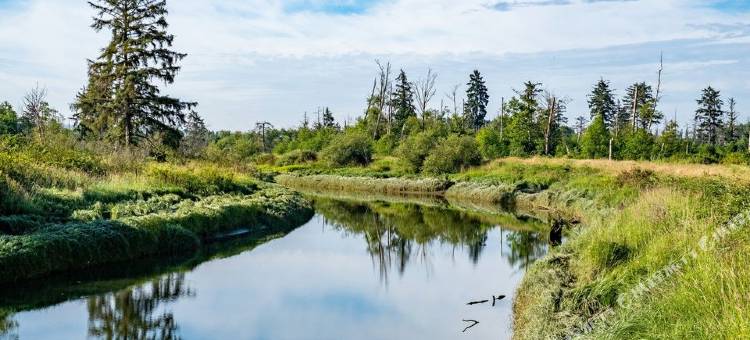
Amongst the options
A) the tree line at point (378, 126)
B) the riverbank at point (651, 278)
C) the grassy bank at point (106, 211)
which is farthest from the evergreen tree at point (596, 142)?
the riverbank at point (651, 278)

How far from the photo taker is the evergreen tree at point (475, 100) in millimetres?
78312

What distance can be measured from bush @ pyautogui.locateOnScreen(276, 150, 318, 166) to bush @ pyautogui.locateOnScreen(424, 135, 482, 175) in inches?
675

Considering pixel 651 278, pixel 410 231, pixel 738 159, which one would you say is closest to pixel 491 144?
pixel 738 159

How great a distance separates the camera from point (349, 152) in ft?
162

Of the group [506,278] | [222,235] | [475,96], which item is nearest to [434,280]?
[506,278]

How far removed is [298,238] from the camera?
1877cm

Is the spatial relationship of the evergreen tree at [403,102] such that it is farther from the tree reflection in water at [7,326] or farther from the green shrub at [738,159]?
the tree reflection in water at [7,326]

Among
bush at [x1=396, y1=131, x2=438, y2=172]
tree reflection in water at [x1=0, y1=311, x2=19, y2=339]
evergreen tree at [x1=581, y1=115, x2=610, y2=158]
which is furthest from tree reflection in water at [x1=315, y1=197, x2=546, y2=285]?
evergreen tree at [x1=581, y1=115, x2=610, y2=158]

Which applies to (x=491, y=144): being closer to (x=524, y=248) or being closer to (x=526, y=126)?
(x=526, y=126)

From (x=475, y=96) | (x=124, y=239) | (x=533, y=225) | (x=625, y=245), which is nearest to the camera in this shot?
(x=625, y=245)

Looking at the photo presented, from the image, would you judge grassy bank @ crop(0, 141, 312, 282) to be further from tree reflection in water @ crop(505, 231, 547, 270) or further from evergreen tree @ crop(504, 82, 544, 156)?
evergreen tree @ crop(504, 82, 544, 156)

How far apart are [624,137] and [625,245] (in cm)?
3955

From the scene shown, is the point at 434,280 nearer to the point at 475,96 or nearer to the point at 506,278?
the point at 506,278

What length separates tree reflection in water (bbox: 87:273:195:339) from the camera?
8617 mm
